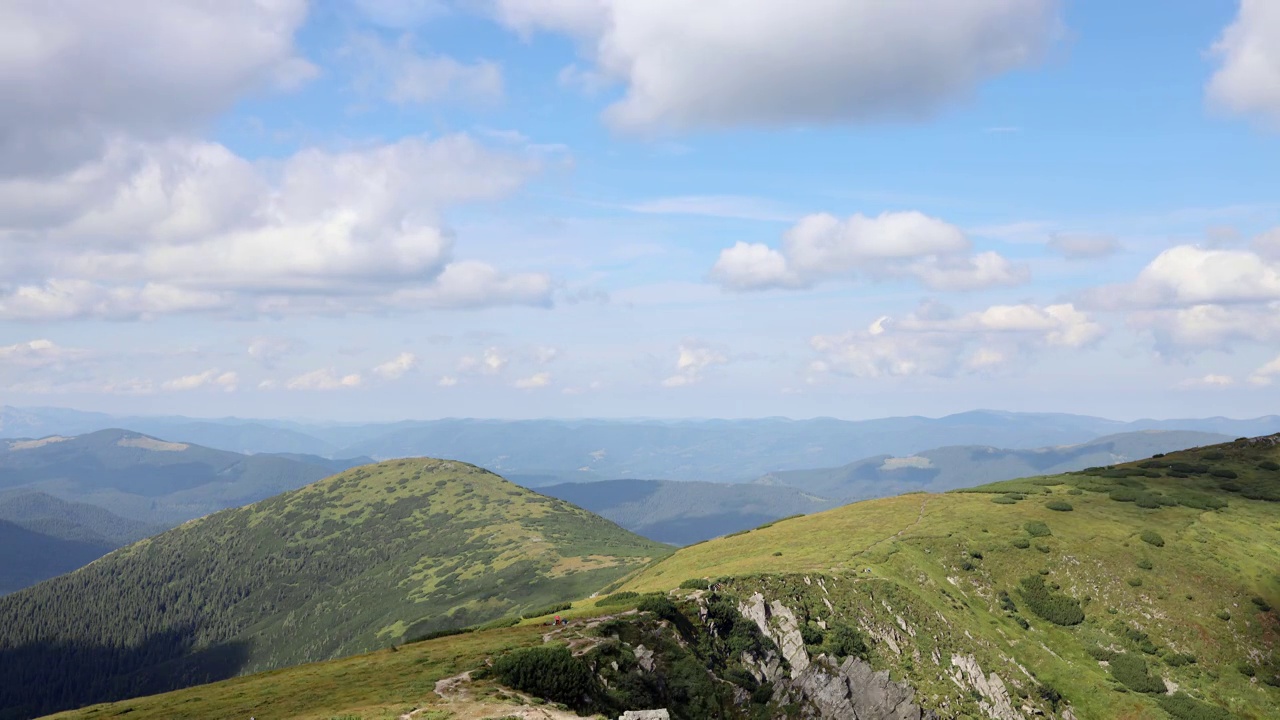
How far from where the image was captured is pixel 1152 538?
9788 cm

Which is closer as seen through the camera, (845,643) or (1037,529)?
(845,643)

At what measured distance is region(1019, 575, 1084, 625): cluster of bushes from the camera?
8474 centimetres

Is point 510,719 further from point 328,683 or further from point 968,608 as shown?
point 968,608

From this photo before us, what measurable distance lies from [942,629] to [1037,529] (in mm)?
36206

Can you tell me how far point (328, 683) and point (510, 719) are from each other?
2392 centimetres

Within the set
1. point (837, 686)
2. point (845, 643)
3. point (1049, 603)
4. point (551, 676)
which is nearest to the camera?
point (551, 676)

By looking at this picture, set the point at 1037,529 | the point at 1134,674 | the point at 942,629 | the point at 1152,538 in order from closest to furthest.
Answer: the point at 1134,674 < the point at 942,629 < the point at 1152,538 < the point at 1037,529

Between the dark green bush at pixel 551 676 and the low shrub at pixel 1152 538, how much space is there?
90.8 m

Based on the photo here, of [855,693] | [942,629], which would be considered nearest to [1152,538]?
[942,629]

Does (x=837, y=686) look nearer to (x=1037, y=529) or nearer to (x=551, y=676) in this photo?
(x=551, y=676)

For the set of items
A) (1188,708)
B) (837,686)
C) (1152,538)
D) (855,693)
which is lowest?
(1188,708)

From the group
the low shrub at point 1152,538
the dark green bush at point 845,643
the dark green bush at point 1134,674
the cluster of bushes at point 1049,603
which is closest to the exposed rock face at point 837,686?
the dark green bush at point 845,643

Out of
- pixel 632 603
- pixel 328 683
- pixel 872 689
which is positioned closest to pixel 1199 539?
pixel 872 689

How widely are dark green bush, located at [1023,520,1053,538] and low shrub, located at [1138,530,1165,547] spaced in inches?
491
